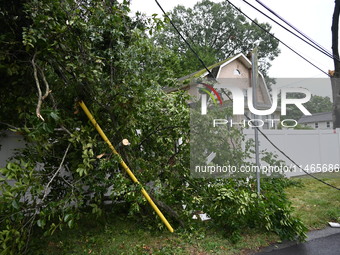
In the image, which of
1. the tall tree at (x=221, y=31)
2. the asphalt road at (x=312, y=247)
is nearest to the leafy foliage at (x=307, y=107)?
the asphalt road at (x=312, y=247)

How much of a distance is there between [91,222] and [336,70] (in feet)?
30.9

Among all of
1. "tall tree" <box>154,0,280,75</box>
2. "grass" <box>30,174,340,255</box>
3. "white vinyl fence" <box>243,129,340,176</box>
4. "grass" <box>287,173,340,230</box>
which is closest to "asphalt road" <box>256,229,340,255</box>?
"grass" <box>30,174,340,255</box>

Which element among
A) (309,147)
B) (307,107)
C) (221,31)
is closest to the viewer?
(307,107)

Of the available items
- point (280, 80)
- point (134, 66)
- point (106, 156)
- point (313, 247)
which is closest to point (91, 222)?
point (106, 156)

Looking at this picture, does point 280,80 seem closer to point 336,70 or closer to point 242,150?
point 242,150

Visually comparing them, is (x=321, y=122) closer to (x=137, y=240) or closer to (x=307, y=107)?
(x=307, y=107)

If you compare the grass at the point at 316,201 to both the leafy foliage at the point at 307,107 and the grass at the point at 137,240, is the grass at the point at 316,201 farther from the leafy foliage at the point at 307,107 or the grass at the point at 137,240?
the leafy foliage at the point at 307,107

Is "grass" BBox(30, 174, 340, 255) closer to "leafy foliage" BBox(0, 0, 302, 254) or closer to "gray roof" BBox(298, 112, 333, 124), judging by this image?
"leafy foliage" BBox(0, 0, 302, 254)

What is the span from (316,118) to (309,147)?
1.56 m

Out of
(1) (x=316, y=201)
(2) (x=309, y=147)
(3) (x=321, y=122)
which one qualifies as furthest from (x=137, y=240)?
(3) (x=321, y=122)

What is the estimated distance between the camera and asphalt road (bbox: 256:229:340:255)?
12.1ft

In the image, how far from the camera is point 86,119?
3990 mm

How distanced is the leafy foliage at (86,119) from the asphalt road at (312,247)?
206 mm

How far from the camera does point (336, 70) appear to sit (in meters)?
9.77
